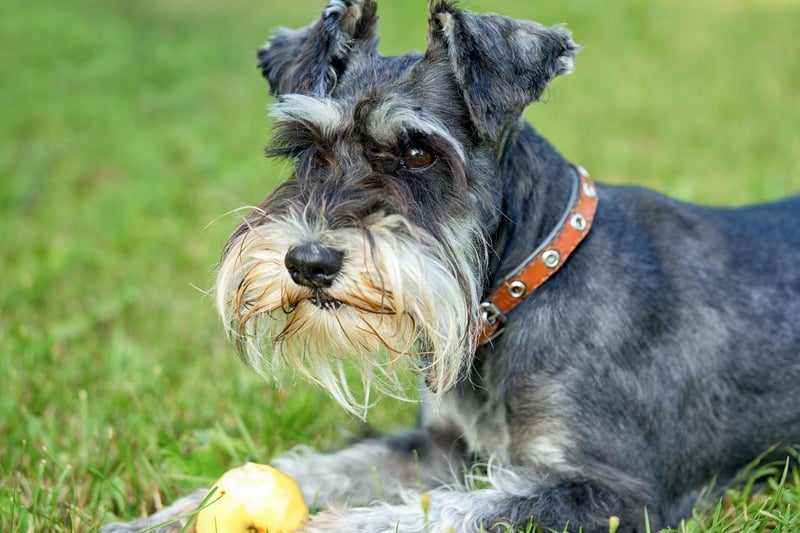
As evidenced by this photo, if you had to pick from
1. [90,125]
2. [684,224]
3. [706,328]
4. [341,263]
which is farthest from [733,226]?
[90,125]

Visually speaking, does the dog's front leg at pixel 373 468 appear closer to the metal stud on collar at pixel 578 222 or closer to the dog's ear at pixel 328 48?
the metal stud on collar at pixel 578 222

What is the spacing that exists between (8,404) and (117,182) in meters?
4.41

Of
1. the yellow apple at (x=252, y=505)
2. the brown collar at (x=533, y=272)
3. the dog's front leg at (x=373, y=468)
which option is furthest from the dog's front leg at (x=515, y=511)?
the brown collar at (x=533, y=272)

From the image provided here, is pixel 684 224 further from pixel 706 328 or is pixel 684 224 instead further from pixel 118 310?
pixel 118 310

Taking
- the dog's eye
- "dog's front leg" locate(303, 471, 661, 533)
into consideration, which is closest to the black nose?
the dog's eye

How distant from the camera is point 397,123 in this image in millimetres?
2965

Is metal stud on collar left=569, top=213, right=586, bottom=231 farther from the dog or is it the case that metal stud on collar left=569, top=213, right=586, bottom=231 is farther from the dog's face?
the dog's face

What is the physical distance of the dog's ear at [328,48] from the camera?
11.2 feet

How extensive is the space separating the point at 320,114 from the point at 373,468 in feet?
4.62

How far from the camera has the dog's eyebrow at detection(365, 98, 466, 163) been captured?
9.70 feet

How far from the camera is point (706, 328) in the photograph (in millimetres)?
3543

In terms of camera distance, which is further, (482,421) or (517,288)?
(482,421)

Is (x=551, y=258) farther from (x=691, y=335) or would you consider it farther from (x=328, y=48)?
(x=328, y=48)

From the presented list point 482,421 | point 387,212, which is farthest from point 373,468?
point 387,212
